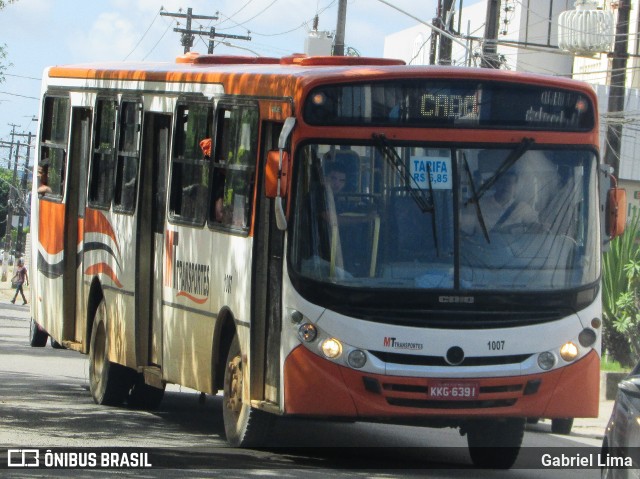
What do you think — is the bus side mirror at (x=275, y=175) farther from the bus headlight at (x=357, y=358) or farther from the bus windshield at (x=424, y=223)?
the bus headlight at (x=357, y=358)

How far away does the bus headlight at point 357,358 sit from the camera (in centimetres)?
1016

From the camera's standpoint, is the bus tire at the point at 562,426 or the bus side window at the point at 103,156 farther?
the bus side window at the point at 103,156

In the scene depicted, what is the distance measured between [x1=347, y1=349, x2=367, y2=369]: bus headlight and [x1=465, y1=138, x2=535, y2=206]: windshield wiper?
53.4 inches

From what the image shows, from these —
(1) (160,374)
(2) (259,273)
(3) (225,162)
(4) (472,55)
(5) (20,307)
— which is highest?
(4) (472,55)

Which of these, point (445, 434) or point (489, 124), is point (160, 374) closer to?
point (445, 434)

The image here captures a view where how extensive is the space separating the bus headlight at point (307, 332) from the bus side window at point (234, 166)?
115cm

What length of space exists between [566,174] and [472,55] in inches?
710

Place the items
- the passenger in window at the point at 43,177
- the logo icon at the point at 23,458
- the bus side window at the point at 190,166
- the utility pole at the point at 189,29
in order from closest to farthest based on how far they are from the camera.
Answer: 1. the logo icon at the point at 23,458
2. the bus side window at the point at 190,166
3. the passenger in window at the point at 43,177
4. the utility pole at the point at 189,29

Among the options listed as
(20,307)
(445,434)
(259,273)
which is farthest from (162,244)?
(20,307)

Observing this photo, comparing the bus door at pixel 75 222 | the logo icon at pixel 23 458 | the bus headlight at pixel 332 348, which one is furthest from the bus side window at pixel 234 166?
the bus door at pixel 75 222

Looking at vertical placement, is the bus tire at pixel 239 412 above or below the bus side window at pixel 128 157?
below

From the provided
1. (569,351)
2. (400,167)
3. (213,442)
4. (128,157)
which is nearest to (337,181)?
(400,167)

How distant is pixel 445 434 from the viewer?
14.5m

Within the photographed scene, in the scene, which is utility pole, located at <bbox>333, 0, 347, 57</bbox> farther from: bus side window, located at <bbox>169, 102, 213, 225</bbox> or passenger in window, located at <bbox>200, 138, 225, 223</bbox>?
passenger in window, located at <bbox>200, 138, 225, 223</bbox>
